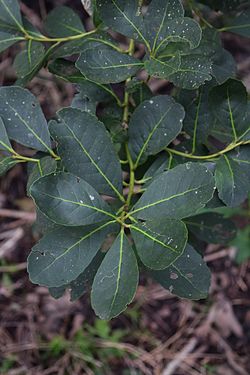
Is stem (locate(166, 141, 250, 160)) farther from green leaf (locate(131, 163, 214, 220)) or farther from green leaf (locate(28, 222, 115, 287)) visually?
green leaf (locate(28, 222, 115, 287))

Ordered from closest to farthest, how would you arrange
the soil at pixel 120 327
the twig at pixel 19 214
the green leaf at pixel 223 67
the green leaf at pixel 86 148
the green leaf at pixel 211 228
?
the green leaf at pixel 86 148, the green leaf at pixel 223 67, the green leaf at pixel 211 228, the soil at pixel 120 327, the twig at pixel 19 214

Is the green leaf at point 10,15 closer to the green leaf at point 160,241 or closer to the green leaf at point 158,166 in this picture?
the green leaf at point 158,166

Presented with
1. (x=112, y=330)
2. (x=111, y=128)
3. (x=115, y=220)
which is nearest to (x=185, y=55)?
(x=111, y=128)

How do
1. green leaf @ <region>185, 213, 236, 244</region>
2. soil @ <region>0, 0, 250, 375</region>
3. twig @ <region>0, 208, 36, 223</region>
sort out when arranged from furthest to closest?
twig @ <region>0, 208, 36, 223</region>, soil @ <region>0, 0, 250, 375</region>, green leaf @ <region>185, 213, 236, 244</region>

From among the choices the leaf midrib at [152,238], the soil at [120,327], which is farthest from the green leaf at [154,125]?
the soil at [120,327]

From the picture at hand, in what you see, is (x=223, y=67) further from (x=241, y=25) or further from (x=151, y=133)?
(x=151, y=133)

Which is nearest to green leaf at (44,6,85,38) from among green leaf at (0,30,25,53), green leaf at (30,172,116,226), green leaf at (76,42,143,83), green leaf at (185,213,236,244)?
green leaf at (0,30,25,53)
